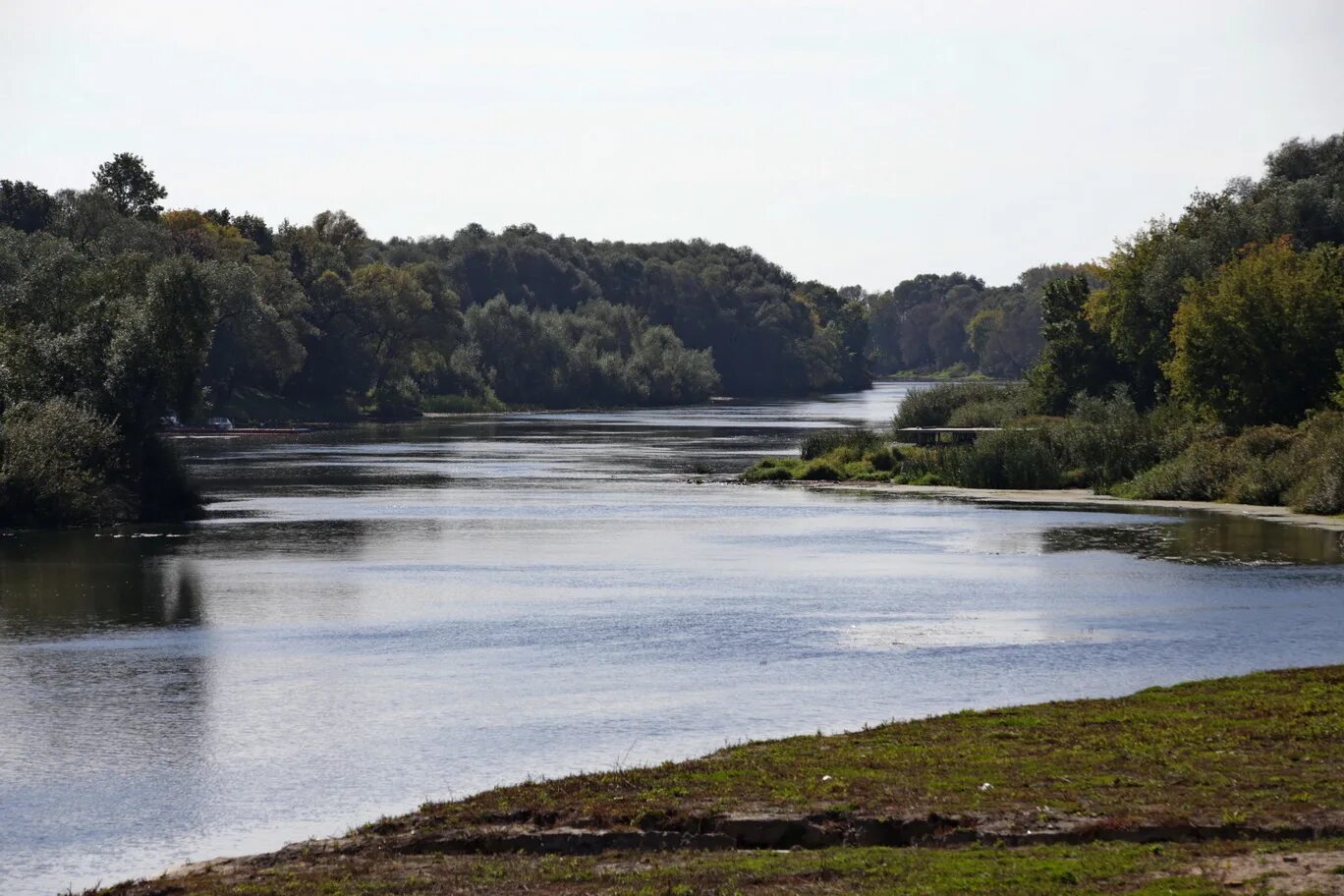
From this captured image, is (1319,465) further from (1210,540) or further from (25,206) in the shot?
(25,206)

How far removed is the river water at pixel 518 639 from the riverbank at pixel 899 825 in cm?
260

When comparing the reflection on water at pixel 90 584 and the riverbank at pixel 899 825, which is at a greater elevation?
the riverbank at pixel 899 825

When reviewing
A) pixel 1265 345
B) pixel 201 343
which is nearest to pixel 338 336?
pixel 201 343

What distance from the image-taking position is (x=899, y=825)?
1608cm

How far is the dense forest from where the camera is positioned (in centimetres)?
6506

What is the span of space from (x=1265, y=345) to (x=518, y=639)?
1788 inches

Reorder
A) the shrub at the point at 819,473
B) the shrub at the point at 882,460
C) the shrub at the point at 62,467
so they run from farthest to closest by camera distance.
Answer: the shrub at the point at 882,460, the shrub at the point at 819,473, the shrub at the point at 62,467

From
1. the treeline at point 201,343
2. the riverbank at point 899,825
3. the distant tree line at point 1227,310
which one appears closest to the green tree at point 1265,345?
the distant tree line at point 1227,310

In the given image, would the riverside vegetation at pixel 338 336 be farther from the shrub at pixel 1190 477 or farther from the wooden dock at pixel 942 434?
the wooden dock at pixel 942 434

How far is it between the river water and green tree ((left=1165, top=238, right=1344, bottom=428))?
1127 centimetres

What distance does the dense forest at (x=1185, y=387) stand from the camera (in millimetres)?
65062

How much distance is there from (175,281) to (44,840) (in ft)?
162

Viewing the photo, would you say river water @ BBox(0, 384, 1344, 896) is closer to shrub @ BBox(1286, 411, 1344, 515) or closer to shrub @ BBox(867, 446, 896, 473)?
shrub @ BBox(1286, 411, 1344, 515)

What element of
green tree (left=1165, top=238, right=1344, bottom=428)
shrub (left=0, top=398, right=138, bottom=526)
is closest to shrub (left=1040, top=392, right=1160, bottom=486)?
green tree (left=1165, top=238, right=1344, bottom=428)
